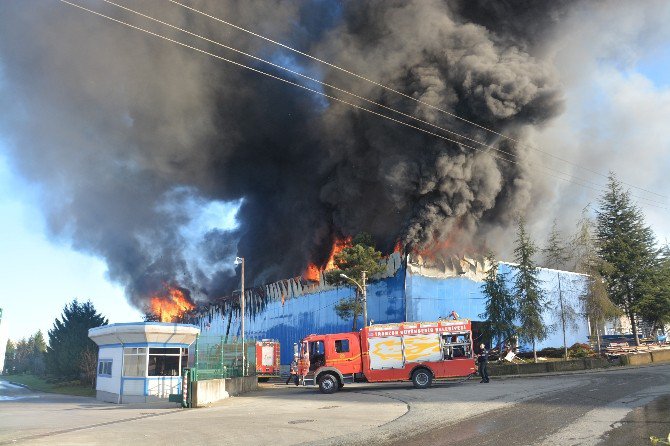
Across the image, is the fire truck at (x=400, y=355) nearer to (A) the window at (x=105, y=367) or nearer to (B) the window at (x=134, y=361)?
(B) the window at (x=134, y=361)

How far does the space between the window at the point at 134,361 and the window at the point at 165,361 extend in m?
0.34

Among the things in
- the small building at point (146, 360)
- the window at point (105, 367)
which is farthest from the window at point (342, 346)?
the window at point (105, 367)

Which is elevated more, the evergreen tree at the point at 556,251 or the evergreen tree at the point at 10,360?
the evergreen tree at the point at 556,251

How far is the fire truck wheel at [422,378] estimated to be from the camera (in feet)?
71.2

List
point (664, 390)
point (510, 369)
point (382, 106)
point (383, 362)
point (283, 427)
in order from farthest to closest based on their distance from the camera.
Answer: point (382, 106), point (510, 369), point (383, 362), point (664, 390), point (283, 427)

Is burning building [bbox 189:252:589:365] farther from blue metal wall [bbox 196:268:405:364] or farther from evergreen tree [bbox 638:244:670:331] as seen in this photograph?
evergreen tree [bbox 638:244:670:331]

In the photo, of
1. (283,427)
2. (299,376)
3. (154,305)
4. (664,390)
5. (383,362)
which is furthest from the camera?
(154,305)

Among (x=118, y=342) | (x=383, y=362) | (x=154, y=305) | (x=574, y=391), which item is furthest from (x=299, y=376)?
(x=154, y=305)

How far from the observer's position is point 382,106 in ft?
134

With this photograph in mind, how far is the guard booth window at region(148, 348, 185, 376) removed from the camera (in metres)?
24.6

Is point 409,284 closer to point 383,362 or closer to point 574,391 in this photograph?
point 383,362

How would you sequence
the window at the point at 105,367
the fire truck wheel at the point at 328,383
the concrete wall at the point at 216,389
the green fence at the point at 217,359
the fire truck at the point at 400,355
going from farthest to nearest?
the window at the point at 105,367
the fire truck wheel at the point at 328,383
the fire truck at the point at 400,355
the green fence at the point at 217,359
the concrete wall at the point at 216,389

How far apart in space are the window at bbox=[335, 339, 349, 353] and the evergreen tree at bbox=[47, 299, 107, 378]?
35.1m

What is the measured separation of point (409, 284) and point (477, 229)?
8289 mm
